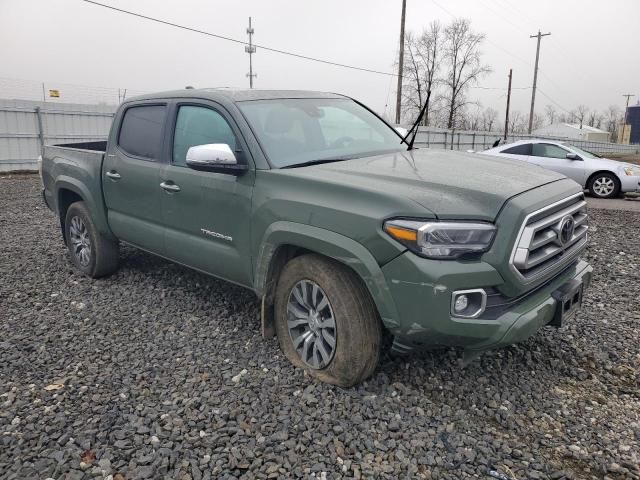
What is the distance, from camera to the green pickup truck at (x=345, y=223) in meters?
2.52

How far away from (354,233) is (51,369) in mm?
2258

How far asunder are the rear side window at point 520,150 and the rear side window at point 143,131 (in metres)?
9.98

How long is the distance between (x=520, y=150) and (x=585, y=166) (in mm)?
1482

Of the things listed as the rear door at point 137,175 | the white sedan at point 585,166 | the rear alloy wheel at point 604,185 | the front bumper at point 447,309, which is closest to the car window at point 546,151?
the white sedan at point 585,166

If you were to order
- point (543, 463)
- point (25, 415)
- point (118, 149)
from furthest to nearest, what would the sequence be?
point (118, 149) < point (25, 415) < point (543, 463)

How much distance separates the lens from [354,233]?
2.69m

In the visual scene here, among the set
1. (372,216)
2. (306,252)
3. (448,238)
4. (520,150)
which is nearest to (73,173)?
(306,252)

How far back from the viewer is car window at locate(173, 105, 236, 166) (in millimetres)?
3645

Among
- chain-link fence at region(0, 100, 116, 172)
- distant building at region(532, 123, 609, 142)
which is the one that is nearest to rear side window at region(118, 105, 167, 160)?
chain-link fence at region(0, 100, 116, 172)

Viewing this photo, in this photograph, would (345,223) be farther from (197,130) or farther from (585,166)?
(585,166)

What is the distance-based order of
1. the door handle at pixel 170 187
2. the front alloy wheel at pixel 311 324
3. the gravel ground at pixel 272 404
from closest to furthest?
the gravel ground at pixel 272 404 → the front alloy wheel at pixel 311 324 → the door handle at pixel 170 187

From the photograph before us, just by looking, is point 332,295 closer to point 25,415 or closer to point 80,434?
point 80,434

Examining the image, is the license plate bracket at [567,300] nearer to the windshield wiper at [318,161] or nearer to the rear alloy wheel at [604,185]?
the windshield wiper at [318,161]

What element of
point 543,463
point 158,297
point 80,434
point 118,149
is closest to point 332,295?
point 543,463
